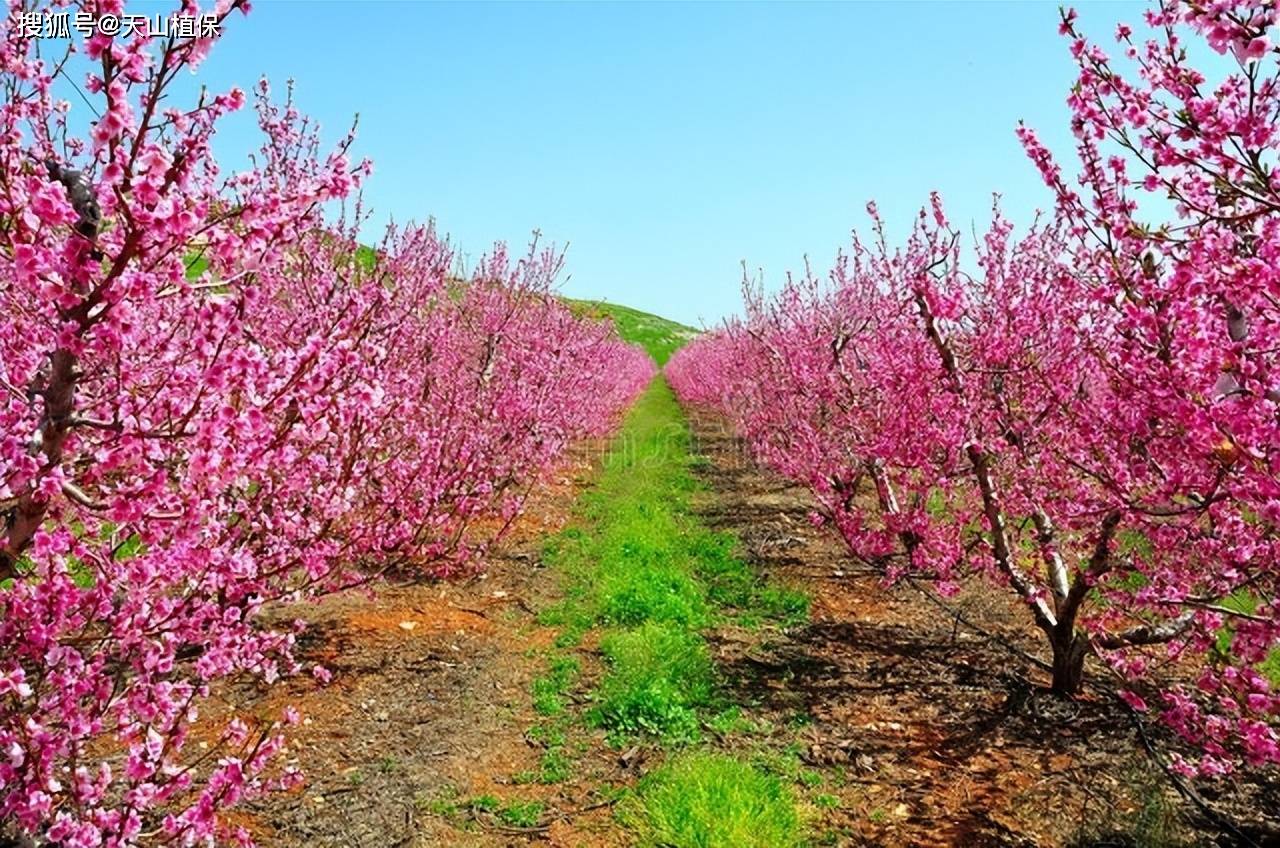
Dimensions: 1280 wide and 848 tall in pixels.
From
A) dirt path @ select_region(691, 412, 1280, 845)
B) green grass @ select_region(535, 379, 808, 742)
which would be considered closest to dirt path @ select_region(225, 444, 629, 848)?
green grass @ select_region(535, 379, 808, 742)

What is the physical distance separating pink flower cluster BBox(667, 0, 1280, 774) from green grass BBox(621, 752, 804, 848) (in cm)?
218

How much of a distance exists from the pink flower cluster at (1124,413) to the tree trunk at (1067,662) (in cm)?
2

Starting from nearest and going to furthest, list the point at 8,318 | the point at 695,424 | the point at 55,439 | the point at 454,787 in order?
the point at 55,439
the point at 8,318
the point at 454,787
the point at 695,424

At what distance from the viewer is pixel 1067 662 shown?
6.02m

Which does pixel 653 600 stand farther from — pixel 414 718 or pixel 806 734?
pixel 414 718

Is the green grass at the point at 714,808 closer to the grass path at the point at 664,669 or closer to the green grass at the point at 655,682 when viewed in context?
the grass path at the point at 664,669

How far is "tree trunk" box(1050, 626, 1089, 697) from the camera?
19.6 ft

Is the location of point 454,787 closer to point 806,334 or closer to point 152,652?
point 152,652

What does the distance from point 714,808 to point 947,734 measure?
86.0 inches

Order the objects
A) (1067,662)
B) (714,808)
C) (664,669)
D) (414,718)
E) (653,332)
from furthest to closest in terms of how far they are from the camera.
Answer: (653,332) → (664,669) → (1067,662) → (414,718) → (714,808)

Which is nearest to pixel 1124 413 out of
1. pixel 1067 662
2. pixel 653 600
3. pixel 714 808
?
pixel 1067 662

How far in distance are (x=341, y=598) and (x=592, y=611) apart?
106 inches

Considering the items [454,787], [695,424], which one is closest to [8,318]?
[454,787]

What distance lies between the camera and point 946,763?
5223 mm
